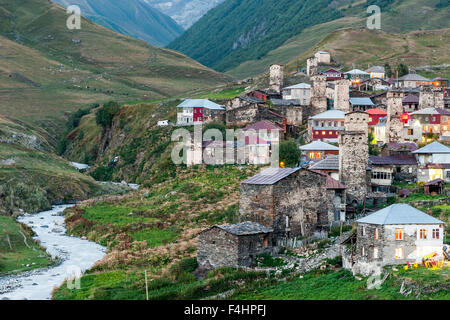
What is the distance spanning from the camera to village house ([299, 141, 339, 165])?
7020 cm

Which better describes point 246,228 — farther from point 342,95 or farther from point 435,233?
point 342,95

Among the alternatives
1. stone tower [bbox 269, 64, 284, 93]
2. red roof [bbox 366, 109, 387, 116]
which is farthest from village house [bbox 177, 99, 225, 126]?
red roof [bbox 366, 109, 387, 116]

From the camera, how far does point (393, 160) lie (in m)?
63.9

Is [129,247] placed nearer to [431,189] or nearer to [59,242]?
[59,242]

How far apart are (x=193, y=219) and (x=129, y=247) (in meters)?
7.23

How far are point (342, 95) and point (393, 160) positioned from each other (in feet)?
78.4

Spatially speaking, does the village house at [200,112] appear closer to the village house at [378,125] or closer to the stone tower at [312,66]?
the village house at [378,125]

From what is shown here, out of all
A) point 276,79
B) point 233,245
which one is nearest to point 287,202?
point 233,245

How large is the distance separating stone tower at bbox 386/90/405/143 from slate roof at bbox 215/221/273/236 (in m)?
33.2

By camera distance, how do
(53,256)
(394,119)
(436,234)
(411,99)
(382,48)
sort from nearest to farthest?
(436,234) < (53,256) < (394,119) < (411,99) < (382,48)

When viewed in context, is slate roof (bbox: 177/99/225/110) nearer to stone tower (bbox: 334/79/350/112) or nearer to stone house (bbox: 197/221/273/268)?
stone tower (bbox: 334/79/350/112)

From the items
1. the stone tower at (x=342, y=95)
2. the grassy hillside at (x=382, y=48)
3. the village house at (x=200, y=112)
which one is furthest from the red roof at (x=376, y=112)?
the grassy hillside at (x=382, y=48)

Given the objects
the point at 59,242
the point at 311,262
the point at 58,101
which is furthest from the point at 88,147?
the point at 311,262

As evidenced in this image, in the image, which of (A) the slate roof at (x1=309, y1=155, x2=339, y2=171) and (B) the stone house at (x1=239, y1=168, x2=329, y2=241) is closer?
(B) the stone house at (x1=239, y1=168, x2=329, y2=241)
